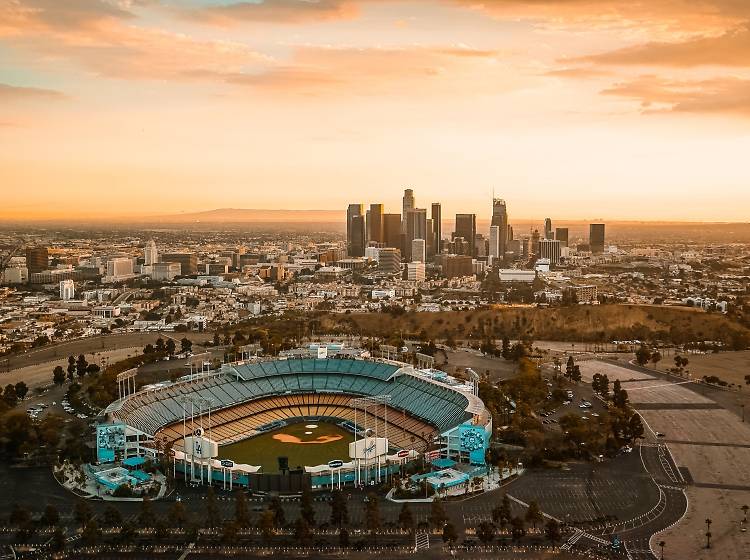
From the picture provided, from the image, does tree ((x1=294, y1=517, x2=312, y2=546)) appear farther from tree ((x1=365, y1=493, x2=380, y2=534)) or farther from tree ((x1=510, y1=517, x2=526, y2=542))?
tree ((x1=510, y1=517, x2=526, y2=542))

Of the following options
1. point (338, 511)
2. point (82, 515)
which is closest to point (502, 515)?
point (338, 511)

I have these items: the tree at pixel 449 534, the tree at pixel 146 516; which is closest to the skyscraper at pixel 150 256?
the tree at pixel 146 516

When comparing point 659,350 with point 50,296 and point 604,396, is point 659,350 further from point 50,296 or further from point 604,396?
point 50,296

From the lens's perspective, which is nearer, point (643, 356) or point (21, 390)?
point (21, 390)

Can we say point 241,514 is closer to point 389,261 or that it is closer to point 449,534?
→ point 449,534

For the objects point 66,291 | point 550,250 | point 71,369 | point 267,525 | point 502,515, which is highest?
point 550,250

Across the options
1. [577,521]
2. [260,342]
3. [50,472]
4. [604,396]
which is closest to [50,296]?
[260,342]

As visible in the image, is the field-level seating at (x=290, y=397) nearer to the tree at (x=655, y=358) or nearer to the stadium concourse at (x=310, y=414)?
the stadium concourse at (x=310, y=414)
